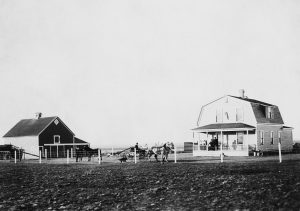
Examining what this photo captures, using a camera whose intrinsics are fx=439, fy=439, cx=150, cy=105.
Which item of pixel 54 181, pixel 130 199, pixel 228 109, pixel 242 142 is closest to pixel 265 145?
pixel 242 142

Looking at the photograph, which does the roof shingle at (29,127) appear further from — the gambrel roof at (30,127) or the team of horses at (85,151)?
the team of horses at (85,151)

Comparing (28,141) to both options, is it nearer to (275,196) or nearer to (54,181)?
(54,181)

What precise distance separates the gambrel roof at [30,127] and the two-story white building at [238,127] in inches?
975

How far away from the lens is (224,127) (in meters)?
46.8

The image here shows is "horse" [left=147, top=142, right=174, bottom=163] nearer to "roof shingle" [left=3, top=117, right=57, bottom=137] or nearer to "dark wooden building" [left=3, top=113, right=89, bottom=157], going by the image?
→ "dark wooden building" [left=3, top=113, right=89, bottom=157]

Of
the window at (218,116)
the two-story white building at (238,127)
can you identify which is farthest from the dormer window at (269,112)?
the window at (218,116)

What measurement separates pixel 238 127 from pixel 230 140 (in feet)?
13.5

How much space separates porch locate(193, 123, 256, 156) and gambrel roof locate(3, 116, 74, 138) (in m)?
25.5

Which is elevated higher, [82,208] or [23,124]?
[23,124]

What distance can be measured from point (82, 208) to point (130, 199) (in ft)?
5.97

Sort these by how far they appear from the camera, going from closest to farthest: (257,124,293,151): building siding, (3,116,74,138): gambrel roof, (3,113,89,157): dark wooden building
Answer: (257,124,293,151): building siding → (3,113,89,157): dark wooden building → (3,116,74,138): gambrel roof

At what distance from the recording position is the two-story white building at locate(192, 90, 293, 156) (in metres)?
46.2

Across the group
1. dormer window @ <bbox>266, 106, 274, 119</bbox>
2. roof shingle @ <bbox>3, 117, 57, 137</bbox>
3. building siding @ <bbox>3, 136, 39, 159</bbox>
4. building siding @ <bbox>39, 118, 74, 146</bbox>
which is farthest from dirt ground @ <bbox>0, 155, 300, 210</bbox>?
roof shingle @ <bbox>3, 117, 57, 137</bbox>

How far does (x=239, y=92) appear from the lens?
53.6 meters
